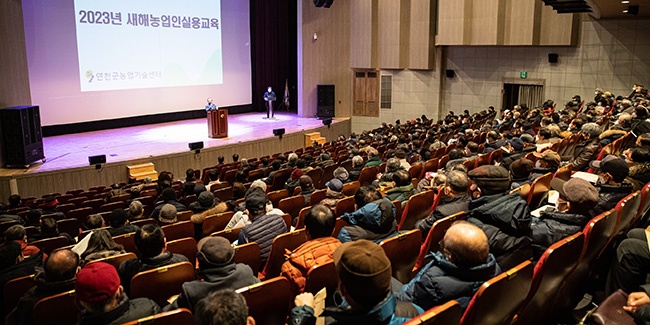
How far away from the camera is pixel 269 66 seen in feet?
67.8

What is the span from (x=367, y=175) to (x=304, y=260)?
12.9ft

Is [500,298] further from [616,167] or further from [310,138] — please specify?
[310,138]

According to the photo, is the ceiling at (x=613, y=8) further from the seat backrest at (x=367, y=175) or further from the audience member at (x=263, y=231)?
the audience member at (x=263, y=231)

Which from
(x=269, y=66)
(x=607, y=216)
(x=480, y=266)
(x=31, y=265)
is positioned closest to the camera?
(x=480, y=266)

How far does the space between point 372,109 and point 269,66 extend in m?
4.69

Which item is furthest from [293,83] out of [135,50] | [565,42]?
[565,42]

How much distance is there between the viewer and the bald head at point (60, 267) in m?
3.07

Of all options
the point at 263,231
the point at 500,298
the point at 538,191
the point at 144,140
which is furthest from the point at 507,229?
the point at 144,140

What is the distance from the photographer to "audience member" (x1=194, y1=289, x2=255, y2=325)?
1.86 metres

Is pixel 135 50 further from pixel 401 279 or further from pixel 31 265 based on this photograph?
pixel 401 279

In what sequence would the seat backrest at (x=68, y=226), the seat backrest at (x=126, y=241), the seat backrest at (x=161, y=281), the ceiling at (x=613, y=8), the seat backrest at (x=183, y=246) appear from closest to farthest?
the seat backrest at (x=161, y=281) → the seat backrest at (x=183, y=246) → the seat backrest at (x=126, y=241) → the seat backrest at (x=68, y=226) → the ceiling at (x=613, y=8)

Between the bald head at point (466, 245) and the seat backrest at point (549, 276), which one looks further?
the seat backrest at point (549, 276)

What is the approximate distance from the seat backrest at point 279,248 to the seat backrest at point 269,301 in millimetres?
980

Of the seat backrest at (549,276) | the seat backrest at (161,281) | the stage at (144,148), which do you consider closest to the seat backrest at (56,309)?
the seat backrest at (161,281)
